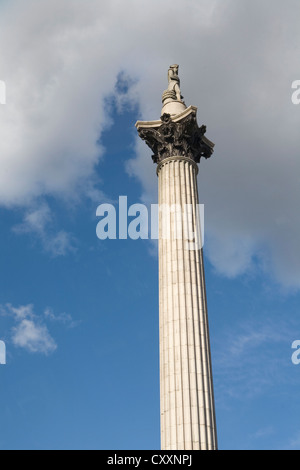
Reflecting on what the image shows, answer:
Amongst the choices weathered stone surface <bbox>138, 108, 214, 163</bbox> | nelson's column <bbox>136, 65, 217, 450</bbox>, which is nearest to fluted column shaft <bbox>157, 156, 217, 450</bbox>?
nelson's column <bbox>136, 65, 217, 450</bbox>

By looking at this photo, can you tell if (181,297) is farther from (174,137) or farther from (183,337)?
(174,137)

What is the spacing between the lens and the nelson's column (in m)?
29.5

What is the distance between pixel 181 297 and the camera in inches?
1297

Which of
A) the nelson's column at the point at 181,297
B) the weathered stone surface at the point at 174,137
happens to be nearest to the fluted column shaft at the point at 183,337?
the nelson's column at the point at 181,297

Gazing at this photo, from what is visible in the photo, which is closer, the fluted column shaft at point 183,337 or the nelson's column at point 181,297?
the fluted column shaft at point 183,337

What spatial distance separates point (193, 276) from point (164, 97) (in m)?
13.6

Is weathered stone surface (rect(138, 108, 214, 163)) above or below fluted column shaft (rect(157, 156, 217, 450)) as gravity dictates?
above

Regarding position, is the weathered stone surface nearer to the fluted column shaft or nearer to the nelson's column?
the nelson's column

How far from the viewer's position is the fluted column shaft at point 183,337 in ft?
96.3

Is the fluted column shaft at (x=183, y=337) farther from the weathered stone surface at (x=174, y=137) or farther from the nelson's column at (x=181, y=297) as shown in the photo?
the weathered stone surface at (x=174, y=137)

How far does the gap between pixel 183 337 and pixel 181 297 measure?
2236 mm

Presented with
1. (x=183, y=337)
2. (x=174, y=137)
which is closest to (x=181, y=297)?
(x=183, y=337)
